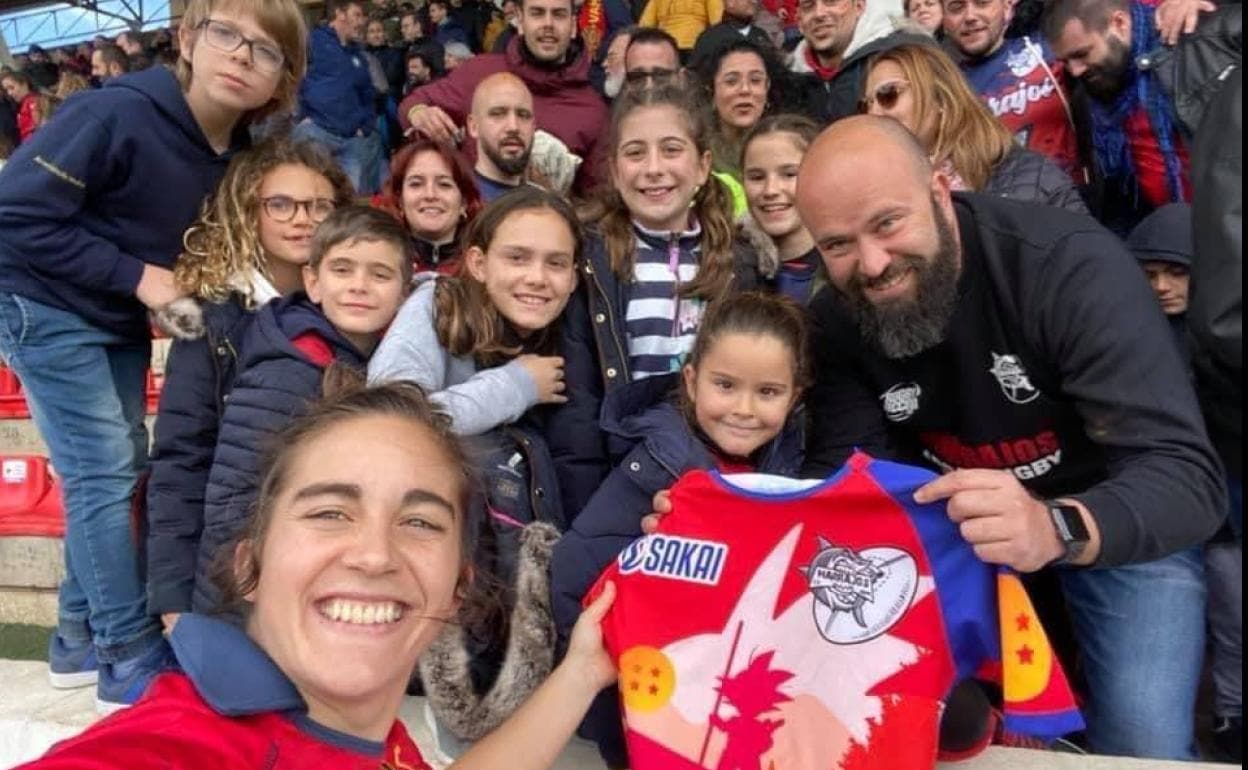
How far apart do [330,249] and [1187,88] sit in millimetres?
2238

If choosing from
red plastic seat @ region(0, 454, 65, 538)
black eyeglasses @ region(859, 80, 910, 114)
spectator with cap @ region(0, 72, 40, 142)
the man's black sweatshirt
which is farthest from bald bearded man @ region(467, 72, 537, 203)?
spectator with cap @ region(0, 72, 40, 142)

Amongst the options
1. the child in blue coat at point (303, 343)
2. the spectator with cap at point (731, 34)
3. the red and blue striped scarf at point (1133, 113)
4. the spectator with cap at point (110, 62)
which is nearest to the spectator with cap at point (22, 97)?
the spectator with cap at point (110, 62)

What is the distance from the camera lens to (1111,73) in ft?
10.1

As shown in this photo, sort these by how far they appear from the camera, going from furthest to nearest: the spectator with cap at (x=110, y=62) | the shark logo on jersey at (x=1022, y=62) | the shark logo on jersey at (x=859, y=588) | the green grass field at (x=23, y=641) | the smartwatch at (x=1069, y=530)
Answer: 1. the spectator with cap at (x=110, y=62)
2. the green grass field at (x=23, y=641)
3. the shark logo on jersey at (x=1022, y=62)
4. the shark logo on jersey at (x=859, y=588)
5. the smartwatch at (x=1069, y=530)

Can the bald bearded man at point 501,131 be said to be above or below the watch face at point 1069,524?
above

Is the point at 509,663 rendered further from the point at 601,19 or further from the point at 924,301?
the point at 601,19

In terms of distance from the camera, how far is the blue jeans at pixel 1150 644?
2133mm

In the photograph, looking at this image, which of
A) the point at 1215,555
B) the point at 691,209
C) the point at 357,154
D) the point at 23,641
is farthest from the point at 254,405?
the point at 357,154

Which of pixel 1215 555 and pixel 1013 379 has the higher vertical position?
pixel 1013 379

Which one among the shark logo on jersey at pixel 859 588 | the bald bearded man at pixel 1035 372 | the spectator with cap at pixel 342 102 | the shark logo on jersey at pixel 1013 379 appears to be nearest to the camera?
the shark logo on jersey at pixel 859 588

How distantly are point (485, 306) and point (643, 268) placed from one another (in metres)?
0.46

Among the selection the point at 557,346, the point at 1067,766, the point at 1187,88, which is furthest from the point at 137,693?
the point at 1187,88

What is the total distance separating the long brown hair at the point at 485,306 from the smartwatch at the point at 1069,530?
1.39 meters

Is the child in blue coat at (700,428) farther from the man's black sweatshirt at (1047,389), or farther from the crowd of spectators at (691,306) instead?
the man's black sweatshirt at (1047,389)
